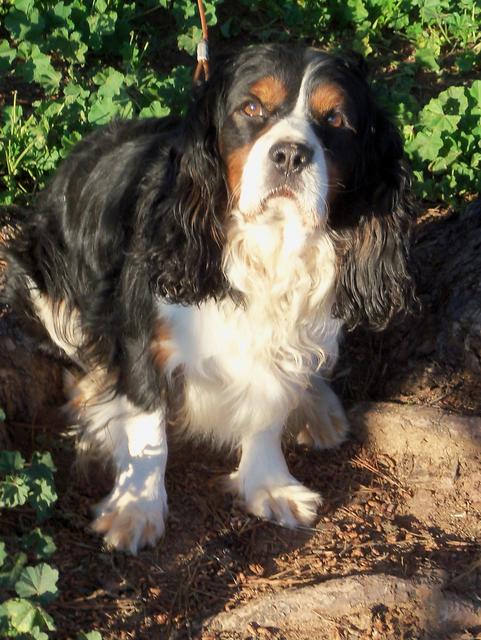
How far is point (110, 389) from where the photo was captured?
13.1 feet

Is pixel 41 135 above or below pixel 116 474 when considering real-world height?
above

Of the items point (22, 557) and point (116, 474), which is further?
point (116, 474)

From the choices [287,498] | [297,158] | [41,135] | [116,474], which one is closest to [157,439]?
[116,474]

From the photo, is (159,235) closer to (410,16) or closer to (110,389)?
(110,389)

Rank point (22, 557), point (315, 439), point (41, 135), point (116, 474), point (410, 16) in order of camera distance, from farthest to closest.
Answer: point (410, 16)
point (41, 135)
point (315, 439)
point (116, 474)
point (22, 557)

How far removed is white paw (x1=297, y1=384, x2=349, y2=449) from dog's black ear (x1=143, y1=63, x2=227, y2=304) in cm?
97

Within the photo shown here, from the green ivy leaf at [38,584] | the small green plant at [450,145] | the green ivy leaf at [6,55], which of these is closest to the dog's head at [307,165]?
the green ivy leaf at [38,584]

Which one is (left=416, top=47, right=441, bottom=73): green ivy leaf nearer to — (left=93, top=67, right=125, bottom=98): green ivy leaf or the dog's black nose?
(left=93, top=67, right=125, bottom=98): green ivy leaf

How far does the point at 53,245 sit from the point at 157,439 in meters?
1.10

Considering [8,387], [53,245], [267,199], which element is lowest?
[8,387]

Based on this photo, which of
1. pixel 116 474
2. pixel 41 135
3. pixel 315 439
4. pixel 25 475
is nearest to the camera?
pixel 25 475

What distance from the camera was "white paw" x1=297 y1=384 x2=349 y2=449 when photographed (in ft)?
14.2

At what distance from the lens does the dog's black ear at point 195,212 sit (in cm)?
344

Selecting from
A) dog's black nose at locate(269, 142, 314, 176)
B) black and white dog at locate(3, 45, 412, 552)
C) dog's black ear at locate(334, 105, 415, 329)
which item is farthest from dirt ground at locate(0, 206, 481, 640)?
dog's black nose at locate(269, 142, 314, 176)
